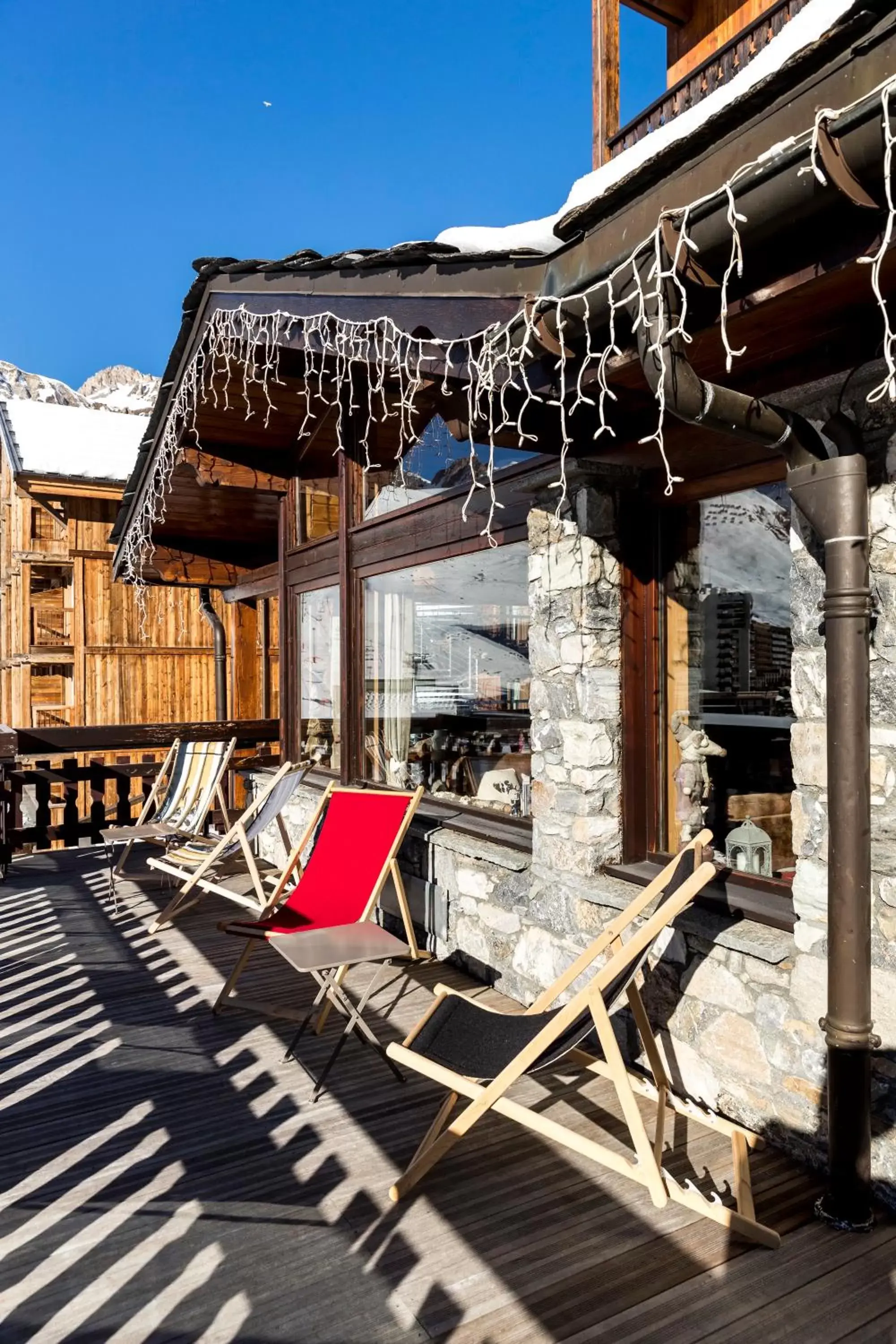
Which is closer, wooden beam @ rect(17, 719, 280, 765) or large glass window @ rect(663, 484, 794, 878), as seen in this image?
large glass window @ rect(663, 484, 794, 878)

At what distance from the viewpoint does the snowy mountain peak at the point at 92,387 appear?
55062mm

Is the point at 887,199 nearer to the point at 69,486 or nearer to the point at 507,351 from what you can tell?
the point at 507,351

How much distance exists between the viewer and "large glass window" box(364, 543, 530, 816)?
445 centimetres

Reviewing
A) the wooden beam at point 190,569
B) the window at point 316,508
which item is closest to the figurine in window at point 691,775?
the window at point 316,508

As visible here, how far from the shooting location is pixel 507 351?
101 inches

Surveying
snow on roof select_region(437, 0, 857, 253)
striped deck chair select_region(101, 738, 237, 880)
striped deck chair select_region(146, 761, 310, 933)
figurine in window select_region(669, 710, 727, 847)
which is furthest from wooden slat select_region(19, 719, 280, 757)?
snow on roof select_region(437, 0, 857, 253)

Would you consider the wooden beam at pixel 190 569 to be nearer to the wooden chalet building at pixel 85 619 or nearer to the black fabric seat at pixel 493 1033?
the wooden chalet building at pixel 85 619

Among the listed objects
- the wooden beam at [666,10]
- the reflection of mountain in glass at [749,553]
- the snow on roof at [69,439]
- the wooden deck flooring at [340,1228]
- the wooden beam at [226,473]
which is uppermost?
the wooden beam at [666,10]

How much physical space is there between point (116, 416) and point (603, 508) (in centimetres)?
1291

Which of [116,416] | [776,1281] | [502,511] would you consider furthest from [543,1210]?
[116,416]

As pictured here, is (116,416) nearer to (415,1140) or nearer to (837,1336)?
(415,1140)

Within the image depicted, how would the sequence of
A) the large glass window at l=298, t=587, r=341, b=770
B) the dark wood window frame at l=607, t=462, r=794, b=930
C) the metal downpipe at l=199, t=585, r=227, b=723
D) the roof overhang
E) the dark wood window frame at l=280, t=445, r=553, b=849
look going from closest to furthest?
the roof overhang
the dark wood window frame at l=607, t=462, r=794, b=930
the dark wood window frame at l=280, t=445, r=553, b=849
the large glass window at l=298, t=587, r=341, b=770
the metal downpipe at l=199, t=585, r=227, b=723

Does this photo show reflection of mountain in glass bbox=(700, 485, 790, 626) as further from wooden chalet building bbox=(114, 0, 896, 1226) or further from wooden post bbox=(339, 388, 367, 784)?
Answer: wooden post bbox=(339, 388, 367, 784)

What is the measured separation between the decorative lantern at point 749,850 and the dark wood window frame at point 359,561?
0.98 metres
